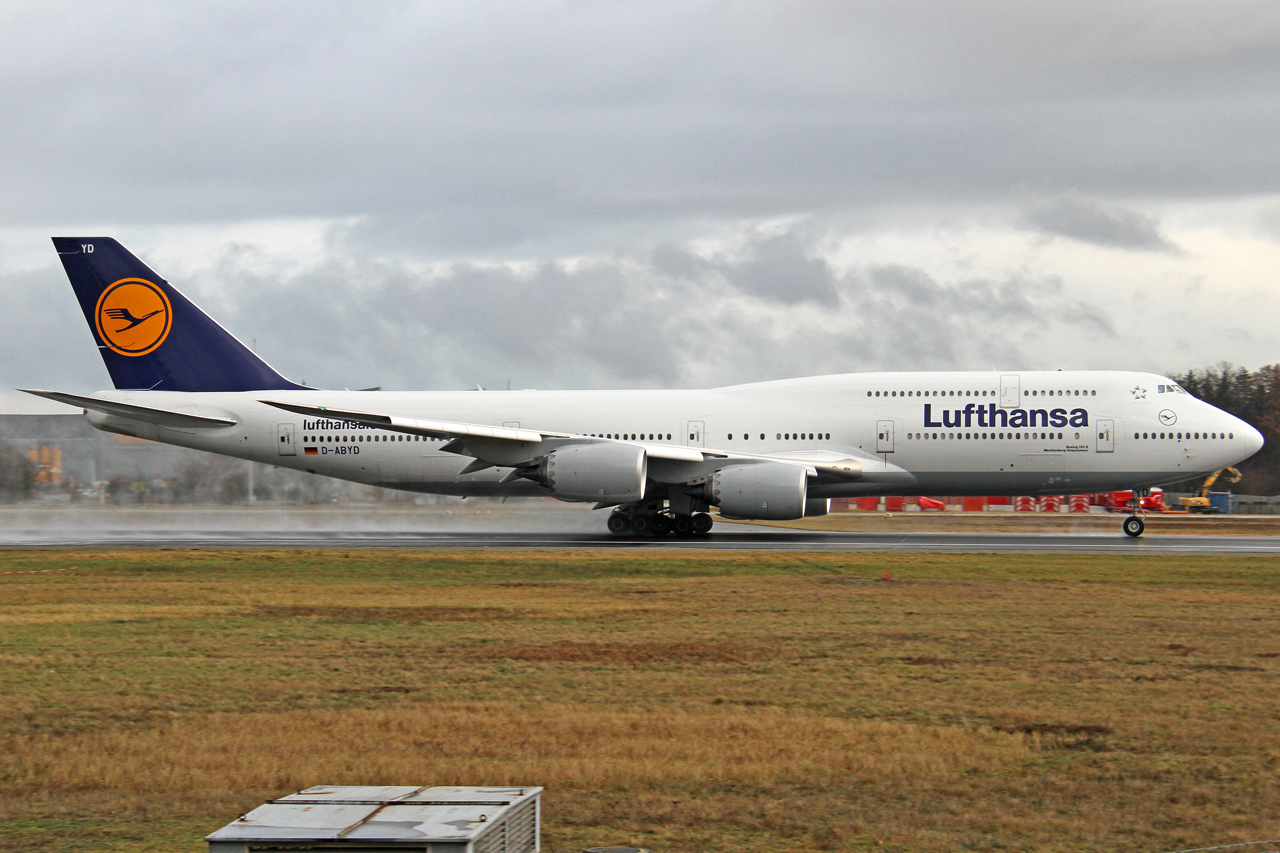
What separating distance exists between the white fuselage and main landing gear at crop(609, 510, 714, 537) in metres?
2.01

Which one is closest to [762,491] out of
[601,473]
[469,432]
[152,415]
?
[601,473]

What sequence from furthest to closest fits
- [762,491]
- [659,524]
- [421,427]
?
[659,524] < [421,427] < [762,491]

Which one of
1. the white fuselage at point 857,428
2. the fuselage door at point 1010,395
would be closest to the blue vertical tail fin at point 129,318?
the white fuselage at point 857,428

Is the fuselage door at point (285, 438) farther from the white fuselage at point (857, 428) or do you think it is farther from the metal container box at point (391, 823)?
the metal container box at point (391, 823)

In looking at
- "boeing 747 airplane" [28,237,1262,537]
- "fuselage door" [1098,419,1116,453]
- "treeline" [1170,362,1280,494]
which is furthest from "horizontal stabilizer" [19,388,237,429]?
"treeline" [1170,362,1280,494]

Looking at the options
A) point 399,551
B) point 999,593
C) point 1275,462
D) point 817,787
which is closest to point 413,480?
point 399,551

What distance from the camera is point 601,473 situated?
29156 mm

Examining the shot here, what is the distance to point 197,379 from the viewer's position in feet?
110

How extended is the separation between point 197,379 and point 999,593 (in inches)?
943

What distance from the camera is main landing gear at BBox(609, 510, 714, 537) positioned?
31.5m

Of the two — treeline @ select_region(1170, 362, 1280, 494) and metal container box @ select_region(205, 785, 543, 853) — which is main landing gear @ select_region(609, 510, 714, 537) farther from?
treeline @ select_region(1170, 362, 1280, 494)

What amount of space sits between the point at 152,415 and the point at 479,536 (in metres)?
9.31

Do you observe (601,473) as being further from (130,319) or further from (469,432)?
(130,319)

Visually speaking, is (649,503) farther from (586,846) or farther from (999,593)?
(586,846)
